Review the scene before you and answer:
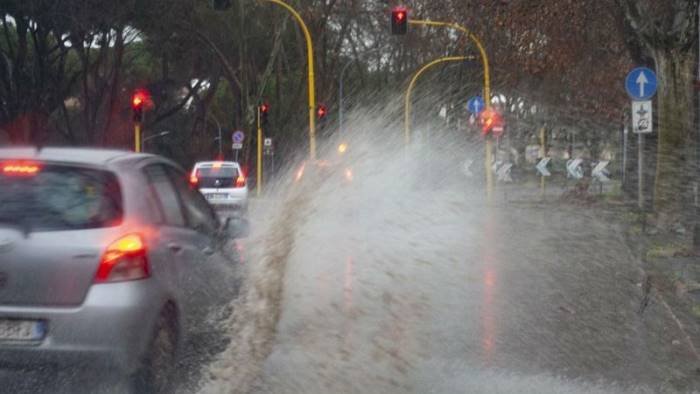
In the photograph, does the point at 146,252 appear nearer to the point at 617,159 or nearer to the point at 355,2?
the point at 355,2

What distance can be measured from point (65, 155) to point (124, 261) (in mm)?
842

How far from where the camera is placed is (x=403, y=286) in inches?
401

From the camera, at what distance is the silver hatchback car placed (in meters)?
6.07

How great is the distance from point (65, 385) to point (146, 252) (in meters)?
0.79

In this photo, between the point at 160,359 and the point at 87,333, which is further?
the point at 160,359

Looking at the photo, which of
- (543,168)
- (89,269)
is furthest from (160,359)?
(543,168)

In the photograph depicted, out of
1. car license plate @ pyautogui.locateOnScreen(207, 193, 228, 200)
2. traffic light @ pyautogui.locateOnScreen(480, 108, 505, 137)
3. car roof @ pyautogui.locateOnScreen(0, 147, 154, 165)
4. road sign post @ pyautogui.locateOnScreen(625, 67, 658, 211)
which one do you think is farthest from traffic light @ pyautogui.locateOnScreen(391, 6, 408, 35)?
car roof @ pyautogui.locateOnScreen(0, 147, 154, 165)

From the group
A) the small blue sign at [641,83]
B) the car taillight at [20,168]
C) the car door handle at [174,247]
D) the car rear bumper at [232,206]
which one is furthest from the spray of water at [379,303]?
the car rear bumper at [232,206]

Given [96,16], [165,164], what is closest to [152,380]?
[165,164]

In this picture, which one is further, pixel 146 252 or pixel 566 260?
pixel 566 260

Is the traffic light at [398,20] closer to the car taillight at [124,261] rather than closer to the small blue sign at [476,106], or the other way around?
the small blue sign at [476,106]

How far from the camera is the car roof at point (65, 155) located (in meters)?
6.55

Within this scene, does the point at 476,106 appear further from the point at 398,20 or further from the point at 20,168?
the point at 20,168

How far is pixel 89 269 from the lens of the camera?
6.11 meters
